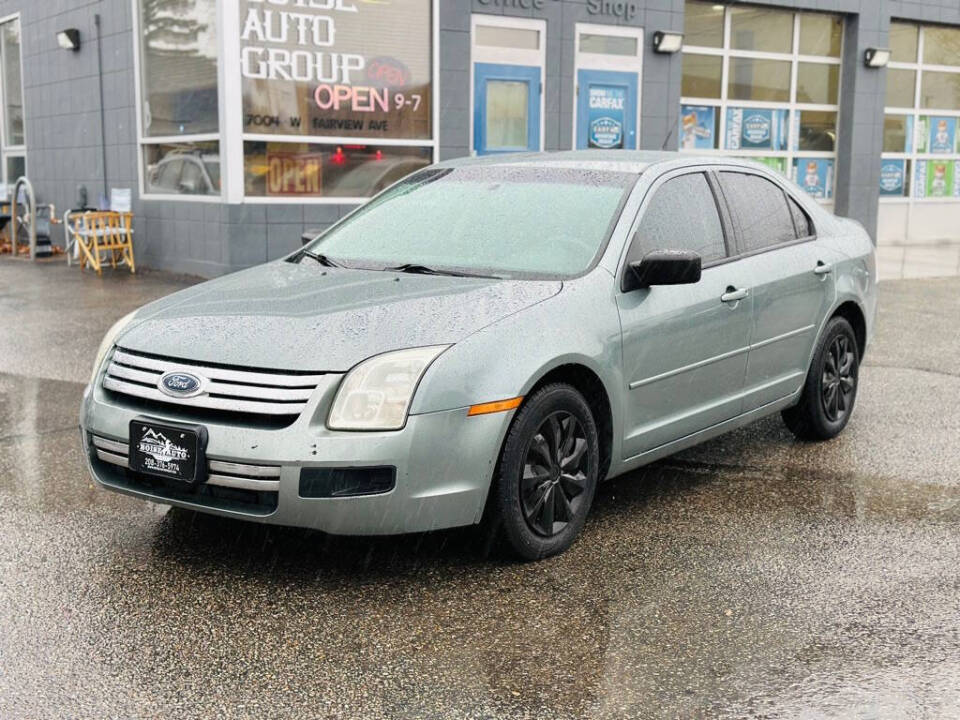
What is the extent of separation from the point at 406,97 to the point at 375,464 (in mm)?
10111

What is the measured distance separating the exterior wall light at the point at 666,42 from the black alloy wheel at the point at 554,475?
11.7 m

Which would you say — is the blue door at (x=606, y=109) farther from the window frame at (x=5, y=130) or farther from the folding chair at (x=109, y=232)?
the window frame at (x=5, y=130)

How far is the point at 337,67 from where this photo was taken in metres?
12.7

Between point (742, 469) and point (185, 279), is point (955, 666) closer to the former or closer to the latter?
point (742, 469)

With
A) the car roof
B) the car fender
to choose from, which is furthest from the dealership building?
the car fender

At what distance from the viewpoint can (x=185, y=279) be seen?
12883 millimetres

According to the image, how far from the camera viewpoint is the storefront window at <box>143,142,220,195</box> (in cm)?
1253

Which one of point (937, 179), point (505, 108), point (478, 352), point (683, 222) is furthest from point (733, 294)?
point (937, 179)

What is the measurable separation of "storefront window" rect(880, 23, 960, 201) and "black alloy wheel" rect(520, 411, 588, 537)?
52.6 feet

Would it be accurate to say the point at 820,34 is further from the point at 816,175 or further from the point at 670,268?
the point at 670,268

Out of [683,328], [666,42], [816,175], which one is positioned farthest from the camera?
[816,175]

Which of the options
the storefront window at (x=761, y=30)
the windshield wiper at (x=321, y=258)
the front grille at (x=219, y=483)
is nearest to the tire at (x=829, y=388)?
the windshield wiper at (x=321, y=258)

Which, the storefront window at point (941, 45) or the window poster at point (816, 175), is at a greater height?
the storefront window at point (941, 45)

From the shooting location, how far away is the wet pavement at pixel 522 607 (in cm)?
316
